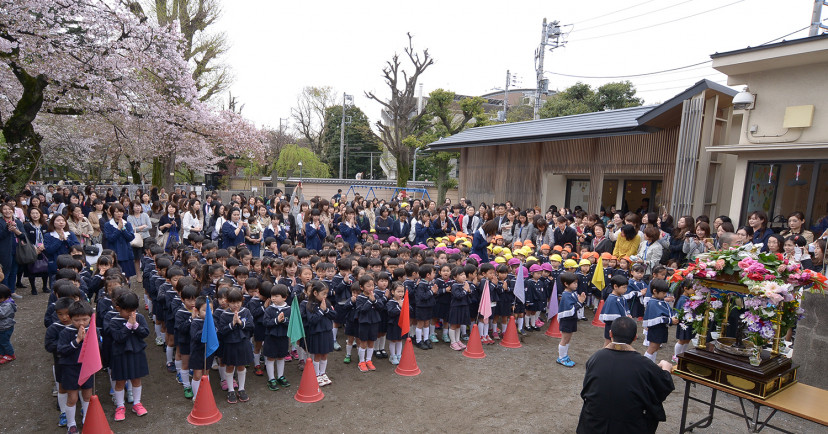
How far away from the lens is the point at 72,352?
4.36 m

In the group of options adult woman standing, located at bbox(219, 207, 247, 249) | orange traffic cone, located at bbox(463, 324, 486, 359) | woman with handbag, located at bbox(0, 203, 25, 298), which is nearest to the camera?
orange traffic cone, located at bbox(463, 324, 486, 359)

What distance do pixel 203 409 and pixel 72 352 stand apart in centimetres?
144

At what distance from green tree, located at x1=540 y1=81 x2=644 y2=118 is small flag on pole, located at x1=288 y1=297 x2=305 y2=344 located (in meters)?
25.4

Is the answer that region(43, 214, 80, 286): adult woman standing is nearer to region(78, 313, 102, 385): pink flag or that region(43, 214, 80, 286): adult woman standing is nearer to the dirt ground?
the dirt ground

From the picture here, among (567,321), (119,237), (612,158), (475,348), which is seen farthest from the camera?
(612,158)

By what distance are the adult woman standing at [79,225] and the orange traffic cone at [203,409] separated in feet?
20.3

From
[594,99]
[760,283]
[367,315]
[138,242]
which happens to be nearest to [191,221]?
[138,242]

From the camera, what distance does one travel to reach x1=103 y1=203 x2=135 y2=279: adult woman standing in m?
8.48

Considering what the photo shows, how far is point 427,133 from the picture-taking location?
27203mm

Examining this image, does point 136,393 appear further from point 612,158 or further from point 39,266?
point 612,158

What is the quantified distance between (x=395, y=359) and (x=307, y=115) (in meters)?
42.5

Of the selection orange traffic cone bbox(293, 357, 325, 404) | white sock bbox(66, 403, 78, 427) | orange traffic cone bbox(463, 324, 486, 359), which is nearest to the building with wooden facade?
orange traffic cone bbox(463, 324, 486, 359)

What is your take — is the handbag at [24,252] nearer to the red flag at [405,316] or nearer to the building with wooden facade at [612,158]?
the red flag at [405,316]

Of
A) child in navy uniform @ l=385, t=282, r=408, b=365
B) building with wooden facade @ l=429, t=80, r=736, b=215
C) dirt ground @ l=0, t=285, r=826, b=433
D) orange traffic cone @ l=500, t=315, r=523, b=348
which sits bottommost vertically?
dirt ground @ l=0, t=285, r=826, b=433
